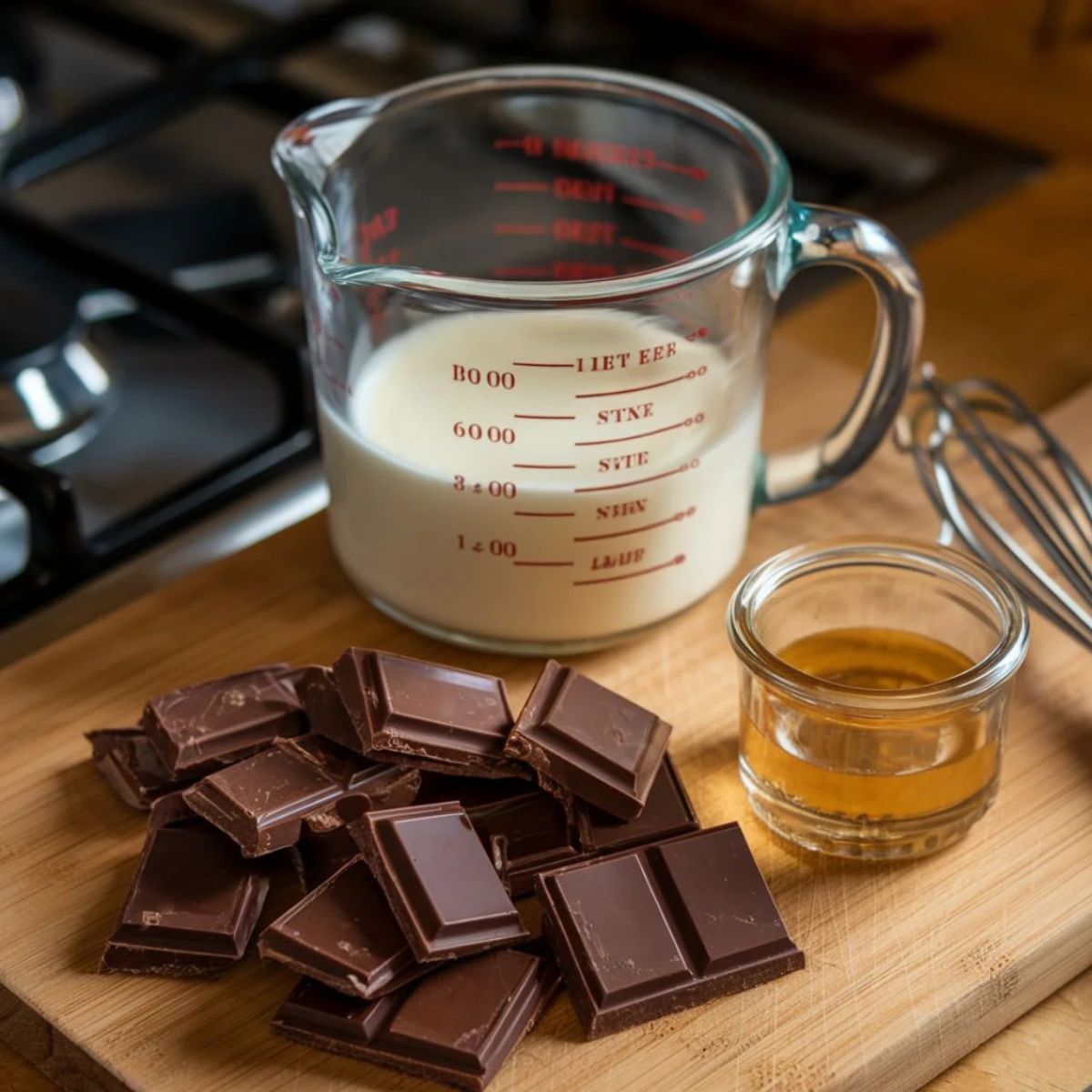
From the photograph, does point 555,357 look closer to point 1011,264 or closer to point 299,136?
point 299,136

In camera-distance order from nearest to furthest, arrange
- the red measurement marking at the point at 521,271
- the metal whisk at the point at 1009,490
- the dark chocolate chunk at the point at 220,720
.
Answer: the dark chocolate chunk at the point at 220,720 → the metal whisk at the point at 1009,490 → the red measurement marking at the point at 521,271

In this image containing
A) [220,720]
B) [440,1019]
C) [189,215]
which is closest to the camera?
[440,1019]

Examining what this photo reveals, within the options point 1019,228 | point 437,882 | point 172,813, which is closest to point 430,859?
point 437,882

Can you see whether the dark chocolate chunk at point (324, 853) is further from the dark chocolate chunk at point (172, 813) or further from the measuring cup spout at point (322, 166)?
the measuring cup spout at point (322, 166)

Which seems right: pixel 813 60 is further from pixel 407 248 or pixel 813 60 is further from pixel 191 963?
pixel 191 963

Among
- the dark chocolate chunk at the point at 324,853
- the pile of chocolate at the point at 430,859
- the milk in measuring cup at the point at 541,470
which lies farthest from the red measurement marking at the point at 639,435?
the dark chocolate chunk at the point at 324,853

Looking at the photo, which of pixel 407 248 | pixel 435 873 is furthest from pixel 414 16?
pixel 435 873
